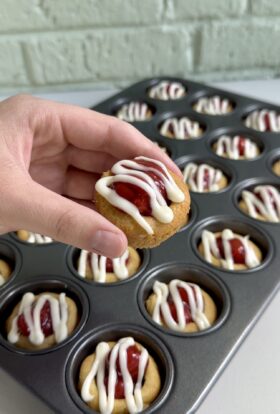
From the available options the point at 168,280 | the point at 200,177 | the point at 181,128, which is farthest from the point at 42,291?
the point at 181,128

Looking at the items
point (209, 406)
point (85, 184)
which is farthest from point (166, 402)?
point (85, 184)

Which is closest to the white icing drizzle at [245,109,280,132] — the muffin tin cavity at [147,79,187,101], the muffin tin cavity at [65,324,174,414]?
the muffin tin cavity at [147,79,187,101]

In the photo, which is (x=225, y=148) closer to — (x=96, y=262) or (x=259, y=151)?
(x=259, y=151)

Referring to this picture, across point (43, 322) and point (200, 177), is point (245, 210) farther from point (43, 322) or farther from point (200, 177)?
point (43, 322)

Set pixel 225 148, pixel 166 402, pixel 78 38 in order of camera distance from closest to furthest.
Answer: pixel 166 402, pixel 225 148, pixel 78 38

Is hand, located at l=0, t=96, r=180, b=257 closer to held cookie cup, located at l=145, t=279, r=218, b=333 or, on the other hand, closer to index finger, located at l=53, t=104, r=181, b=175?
index finger, located at l=53, t=104, r=181, b=175
